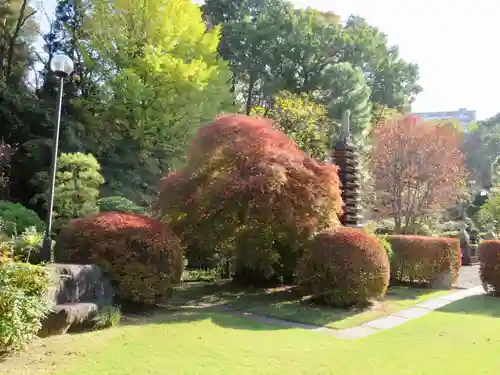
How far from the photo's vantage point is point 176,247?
8523 millimetres

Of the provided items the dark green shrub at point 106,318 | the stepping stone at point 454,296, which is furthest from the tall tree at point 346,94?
the dark green shrub at point 106,318

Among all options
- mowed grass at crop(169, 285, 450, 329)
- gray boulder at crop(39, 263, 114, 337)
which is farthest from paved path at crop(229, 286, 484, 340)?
gray boulder at crop(39, 263, 114, 337)

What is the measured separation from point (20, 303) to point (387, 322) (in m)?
5.88

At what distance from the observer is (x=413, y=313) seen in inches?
352

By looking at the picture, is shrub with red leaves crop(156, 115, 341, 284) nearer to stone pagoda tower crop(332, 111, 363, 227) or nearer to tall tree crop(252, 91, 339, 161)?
stone pagoda tower crop(332, 111, 363, 227)

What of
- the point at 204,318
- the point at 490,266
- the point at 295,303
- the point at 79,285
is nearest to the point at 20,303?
the point at 79,285

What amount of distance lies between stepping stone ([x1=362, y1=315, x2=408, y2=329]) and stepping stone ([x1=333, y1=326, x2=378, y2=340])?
10.4 inches

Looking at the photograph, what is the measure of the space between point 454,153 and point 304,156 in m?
11.8

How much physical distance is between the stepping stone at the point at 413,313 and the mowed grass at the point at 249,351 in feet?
3.24

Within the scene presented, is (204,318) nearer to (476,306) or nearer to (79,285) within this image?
(79,285)

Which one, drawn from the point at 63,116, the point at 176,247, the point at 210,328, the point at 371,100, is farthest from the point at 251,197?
the point at 371,100

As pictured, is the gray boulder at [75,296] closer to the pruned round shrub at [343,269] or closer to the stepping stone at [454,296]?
the pruned round shrub at [343,269]

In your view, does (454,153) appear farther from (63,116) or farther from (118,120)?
(63,116)

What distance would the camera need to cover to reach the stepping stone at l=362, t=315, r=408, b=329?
7.67m
